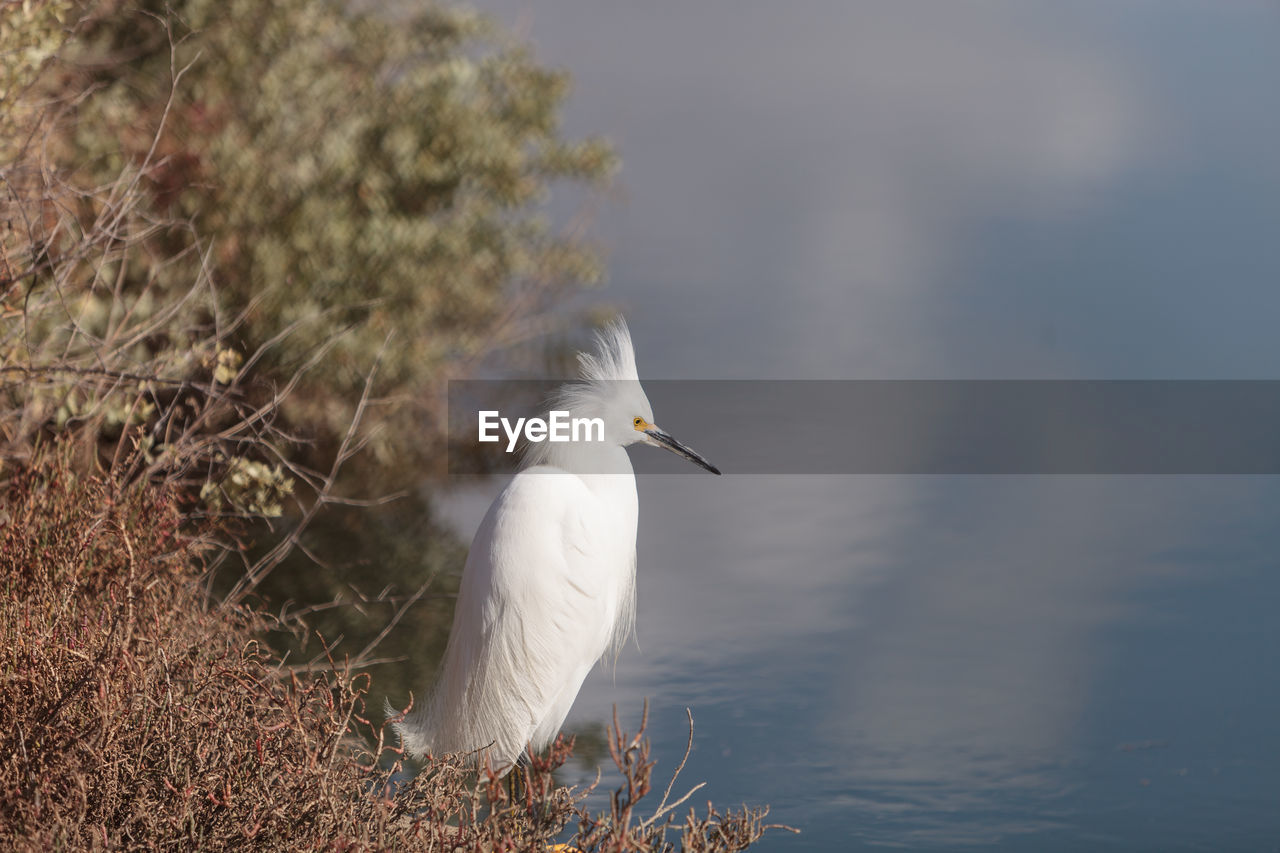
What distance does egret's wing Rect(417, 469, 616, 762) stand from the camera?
288 centimetres

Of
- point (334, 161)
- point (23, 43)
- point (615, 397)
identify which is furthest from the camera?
point (334, 161)

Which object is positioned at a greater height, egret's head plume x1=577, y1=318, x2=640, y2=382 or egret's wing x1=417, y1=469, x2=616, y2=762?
egret's head plume x1=577, y1=318, x2=640, y2=382

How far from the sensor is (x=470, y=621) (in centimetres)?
297

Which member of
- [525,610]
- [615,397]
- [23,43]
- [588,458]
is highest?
[23,43]

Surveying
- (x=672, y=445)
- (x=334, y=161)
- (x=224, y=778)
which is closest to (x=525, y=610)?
(x=672, y=445)

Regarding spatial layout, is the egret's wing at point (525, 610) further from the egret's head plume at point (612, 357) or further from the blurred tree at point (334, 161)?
the blurred tree at point (334, 161)

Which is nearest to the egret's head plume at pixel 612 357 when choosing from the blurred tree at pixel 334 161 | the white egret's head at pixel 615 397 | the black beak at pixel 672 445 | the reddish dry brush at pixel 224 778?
the white egret's head at pixel 615 397

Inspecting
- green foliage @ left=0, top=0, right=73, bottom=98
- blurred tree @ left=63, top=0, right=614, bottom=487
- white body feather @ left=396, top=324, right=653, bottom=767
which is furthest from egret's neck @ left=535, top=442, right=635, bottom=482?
blurred tree @ left=63, top=0, right=614, bottom=487

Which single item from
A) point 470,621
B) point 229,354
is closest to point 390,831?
point 470,621

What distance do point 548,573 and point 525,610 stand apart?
106mm

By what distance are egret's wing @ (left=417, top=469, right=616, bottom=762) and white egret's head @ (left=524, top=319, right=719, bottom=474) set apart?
0.17 metres

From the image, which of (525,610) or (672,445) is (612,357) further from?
(525,610)

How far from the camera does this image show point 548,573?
290cm

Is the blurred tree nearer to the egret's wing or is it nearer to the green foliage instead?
the green foliage
